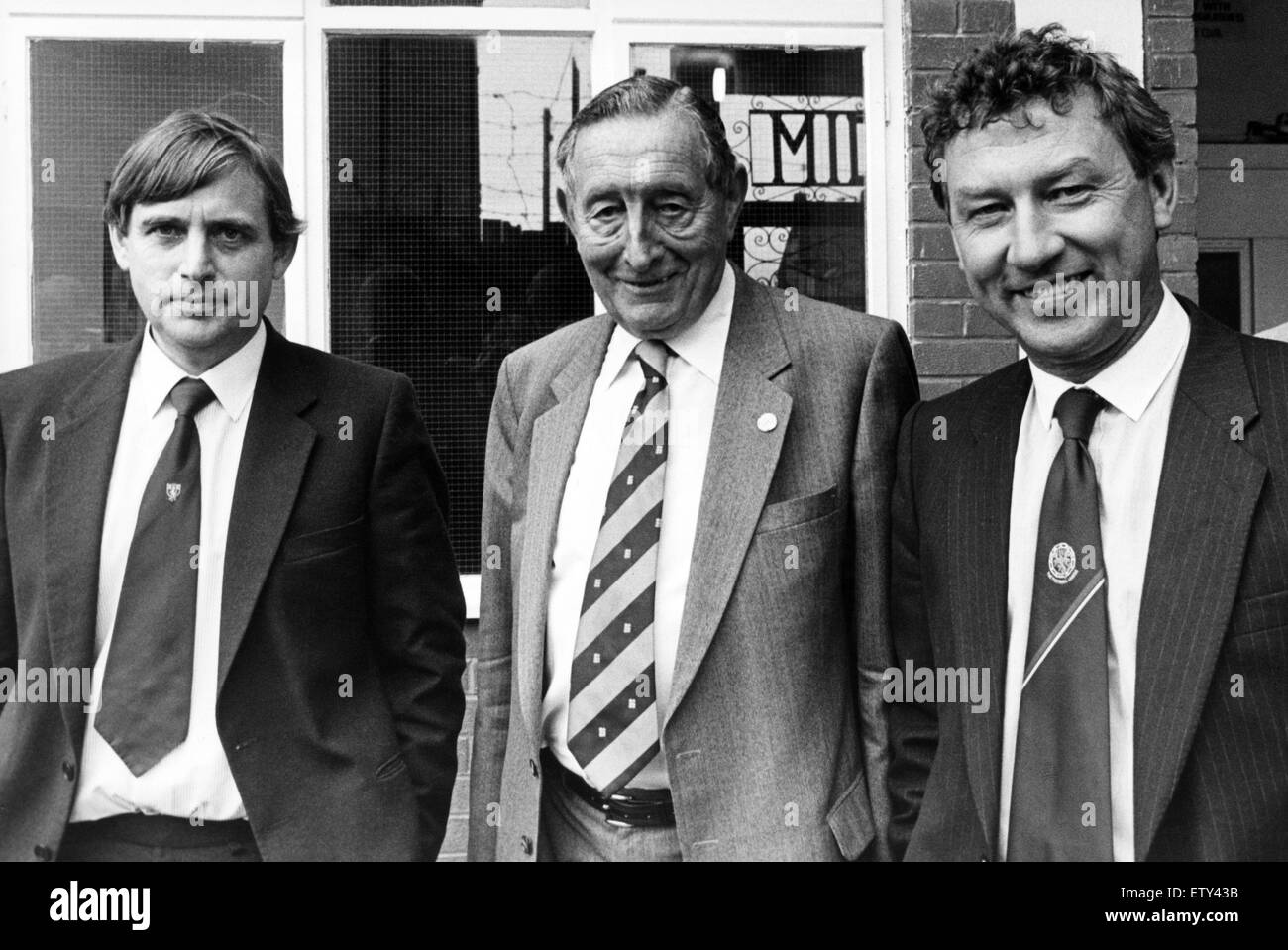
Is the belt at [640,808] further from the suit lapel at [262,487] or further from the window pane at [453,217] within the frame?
the window pane at [453,217]

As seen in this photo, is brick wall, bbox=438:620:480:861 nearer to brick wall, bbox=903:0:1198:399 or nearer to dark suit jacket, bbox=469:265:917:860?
dark suit jacket, bbox=469:265:917:860

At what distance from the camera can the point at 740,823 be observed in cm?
225

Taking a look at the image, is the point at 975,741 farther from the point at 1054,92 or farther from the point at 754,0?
the point at 754,0

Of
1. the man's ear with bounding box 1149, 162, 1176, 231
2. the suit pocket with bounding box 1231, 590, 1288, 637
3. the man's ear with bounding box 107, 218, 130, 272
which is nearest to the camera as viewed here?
the suit pocket with bounding box 1231, 590, 1288, 637

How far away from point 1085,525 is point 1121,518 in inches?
2.4

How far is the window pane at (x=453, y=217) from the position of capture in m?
3.23

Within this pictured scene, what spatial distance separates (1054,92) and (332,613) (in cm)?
155

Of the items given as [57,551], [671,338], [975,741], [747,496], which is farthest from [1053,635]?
[57,551]

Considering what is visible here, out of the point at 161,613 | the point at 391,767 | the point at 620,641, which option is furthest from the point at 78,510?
the point at 620,641

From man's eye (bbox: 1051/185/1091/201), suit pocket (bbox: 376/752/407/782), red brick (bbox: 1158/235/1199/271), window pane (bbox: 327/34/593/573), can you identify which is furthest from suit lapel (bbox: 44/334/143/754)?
red brick (bbox: 1158/235/1199/271)

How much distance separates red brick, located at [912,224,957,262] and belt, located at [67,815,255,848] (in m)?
2.08

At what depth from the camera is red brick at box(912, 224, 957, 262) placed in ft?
10.8

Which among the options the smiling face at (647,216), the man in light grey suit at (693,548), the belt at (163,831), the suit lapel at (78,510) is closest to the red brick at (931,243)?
the man in light grey suit at (693,548)

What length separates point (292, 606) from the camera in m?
2.37
